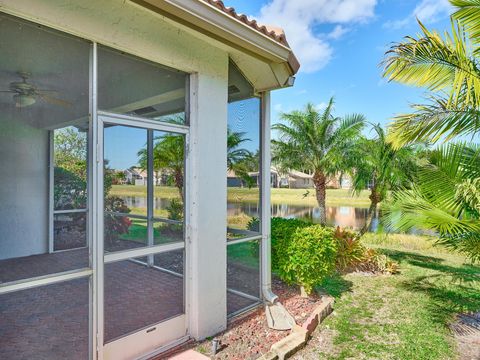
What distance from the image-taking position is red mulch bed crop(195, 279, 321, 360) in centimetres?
379

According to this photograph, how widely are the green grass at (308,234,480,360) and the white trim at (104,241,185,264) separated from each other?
7.77ft

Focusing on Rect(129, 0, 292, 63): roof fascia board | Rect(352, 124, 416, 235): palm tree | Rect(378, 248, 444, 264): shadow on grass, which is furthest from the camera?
Rect(352, 124, 416, 235): palm tree

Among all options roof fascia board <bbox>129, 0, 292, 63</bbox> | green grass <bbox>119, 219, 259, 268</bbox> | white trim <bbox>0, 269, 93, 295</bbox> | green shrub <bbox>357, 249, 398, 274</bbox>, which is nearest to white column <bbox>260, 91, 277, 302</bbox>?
green grass <bbox>119, 219, 259, 268</bbox>

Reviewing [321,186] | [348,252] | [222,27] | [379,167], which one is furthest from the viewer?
[321,186]

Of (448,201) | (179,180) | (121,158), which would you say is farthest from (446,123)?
(121,158)

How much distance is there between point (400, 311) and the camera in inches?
209

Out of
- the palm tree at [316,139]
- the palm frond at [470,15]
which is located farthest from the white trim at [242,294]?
the palm tree at [316,139]

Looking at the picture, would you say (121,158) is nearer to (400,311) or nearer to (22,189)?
(22,189)

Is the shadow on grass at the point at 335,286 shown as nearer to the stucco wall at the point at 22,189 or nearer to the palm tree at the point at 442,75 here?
the palm tree at the point at 442,75

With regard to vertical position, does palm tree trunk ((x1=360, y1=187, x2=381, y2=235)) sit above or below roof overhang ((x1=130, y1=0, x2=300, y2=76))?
below

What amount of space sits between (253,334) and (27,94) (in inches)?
168

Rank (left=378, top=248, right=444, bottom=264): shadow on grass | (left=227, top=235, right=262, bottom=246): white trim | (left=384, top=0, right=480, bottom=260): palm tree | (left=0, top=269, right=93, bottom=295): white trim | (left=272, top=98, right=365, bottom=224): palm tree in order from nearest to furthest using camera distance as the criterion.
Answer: (left=0, top=269, right=93, bottom=295): white trim, (left=384, top=0, right=480, bottom=260): palm tree, (left=227, top=235, right=262, bottom=246): white trim, (left=378, top=248, right=444, bottom=264): shadow on grass, (left=272, top=98, right=365, bottom=224): palm tree

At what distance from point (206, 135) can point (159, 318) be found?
2551 mm

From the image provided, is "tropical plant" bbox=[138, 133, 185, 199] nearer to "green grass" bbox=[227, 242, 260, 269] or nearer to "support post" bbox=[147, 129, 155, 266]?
"support post" bbox=[147, 129, 155, 266]
